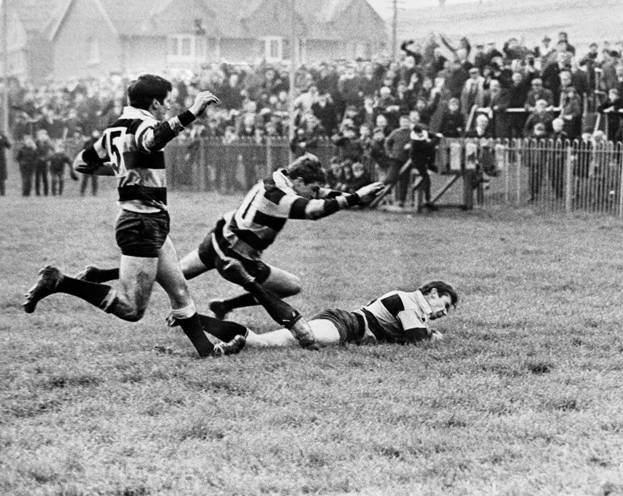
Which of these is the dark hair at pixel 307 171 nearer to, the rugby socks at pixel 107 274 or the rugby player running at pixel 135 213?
the rugby player running at pixel 135 213

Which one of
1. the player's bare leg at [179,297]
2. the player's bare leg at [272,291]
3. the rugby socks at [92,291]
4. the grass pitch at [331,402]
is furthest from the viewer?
the player's bare leg at [272,291]

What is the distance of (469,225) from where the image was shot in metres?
17.5

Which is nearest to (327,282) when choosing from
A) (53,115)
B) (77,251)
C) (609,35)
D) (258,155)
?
(77,251)

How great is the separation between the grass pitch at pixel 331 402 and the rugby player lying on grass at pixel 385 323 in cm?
18

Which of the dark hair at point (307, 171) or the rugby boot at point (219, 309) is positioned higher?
the dark hair at point (307, 171)

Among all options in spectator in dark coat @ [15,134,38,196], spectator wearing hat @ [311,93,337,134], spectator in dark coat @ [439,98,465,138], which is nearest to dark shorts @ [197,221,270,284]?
spectator in dark coat @ [439,98,465,138]

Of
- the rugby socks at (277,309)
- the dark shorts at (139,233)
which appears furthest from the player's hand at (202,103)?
the rugby socks at (277,309)

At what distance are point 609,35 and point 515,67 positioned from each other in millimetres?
10636

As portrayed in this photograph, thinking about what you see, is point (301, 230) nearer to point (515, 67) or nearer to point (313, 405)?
point (515, 67)

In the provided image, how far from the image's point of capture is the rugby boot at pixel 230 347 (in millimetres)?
7520

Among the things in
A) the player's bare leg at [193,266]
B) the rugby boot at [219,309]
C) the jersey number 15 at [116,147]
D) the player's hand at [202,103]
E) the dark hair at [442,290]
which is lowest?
the rugby boot at [219,309]

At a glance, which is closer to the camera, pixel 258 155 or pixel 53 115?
pixel 258 155

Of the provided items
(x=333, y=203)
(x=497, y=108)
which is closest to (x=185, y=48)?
(x=497, y=108)

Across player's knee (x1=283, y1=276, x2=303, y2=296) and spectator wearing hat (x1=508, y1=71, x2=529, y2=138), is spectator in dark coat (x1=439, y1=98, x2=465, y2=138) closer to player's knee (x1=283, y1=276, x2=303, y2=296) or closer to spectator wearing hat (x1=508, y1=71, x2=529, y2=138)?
spectator wearing hat (x1=508, y1=71, x2=529, y2=138)
